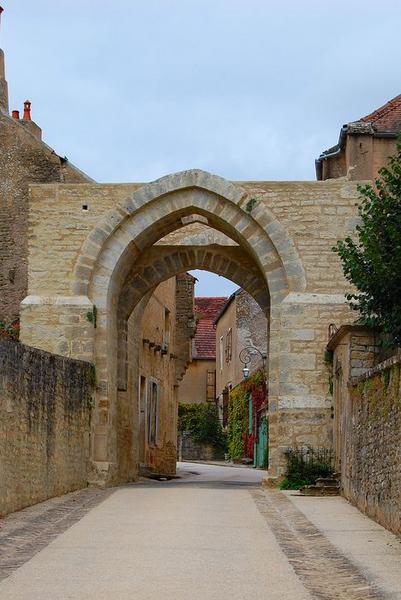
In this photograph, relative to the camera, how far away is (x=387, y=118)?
24.5m

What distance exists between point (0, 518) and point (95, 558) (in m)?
3.17

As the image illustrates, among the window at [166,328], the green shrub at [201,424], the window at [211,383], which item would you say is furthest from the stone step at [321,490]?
the window at [211,383]

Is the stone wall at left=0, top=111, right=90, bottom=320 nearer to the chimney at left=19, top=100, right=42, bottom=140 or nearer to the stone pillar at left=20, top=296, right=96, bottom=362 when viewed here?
the chimney at left=19, top=100, right=42, bottom=140

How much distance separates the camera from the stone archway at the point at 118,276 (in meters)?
17.7

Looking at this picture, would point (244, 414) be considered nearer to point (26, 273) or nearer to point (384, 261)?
point (26, 273)

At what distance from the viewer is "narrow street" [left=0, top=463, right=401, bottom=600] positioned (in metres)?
7.29

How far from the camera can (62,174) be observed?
1085 inches

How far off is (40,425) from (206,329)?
40974mm

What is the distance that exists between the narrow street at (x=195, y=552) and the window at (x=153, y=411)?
39.8 feet

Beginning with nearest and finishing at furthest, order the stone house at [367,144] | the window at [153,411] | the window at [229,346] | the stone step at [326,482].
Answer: the stone step at [326,482], the stone house at [367,144], the window at [153,411], the window at [229,346]

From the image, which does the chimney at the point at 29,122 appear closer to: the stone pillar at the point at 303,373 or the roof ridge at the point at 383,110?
the roof ridge at the point at 383,110

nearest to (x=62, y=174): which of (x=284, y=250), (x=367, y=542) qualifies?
(x=284, y=250)

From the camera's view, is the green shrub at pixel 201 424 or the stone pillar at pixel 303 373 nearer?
the stone pillar at pixel 303 373

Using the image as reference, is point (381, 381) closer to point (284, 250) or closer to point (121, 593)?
point (121, 593)
